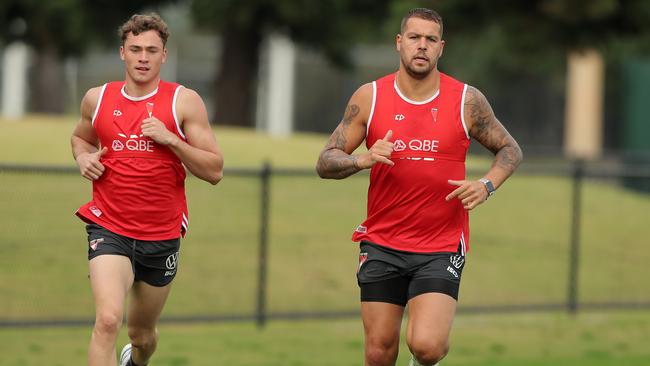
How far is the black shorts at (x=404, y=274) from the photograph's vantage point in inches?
320

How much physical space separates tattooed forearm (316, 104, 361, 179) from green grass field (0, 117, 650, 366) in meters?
4.52

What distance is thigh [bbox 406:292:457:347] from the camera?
26.1 feet

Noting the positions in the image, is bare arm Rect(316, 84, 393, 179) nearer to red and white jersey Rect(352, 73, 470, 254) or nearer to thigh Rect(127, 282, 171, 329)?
red and white jersey Rect(352, 73, 470, 254)

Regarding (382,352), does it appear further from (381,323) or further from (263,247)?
(263,247)

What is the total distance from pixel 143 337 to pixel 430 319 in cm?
211

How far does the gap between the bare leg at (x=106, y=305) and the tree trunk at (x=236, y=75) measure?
1940 cm

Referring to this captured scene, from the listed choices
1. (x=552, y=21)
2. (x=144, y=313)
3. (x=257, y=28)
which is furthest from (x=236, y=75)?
(x=144, y=313)

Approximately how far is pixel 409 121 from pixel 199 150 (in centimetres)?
133

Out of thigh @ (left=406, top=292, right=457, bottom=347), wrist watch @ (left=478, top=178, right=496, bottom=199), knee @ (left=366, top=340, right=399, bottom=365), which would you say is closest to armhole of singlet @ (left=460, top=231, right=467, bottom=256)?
thigh @ (left=406, top=292, right=457, bottom=347)

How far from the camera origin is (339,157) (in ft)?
26.2

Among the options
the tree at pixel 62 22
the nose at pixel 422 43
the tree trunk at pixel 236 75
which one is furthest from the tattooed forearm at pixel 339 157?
the tree trunk at pixel 236 75

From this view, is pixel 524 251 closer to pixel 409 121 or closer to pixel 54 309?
pixel 54 309

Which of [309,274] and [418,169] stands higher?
[418,169]

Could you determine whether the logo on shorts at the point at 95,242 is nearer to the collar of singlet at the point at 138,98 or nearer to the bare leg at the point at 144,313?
the bare leg at the point at 144,313
